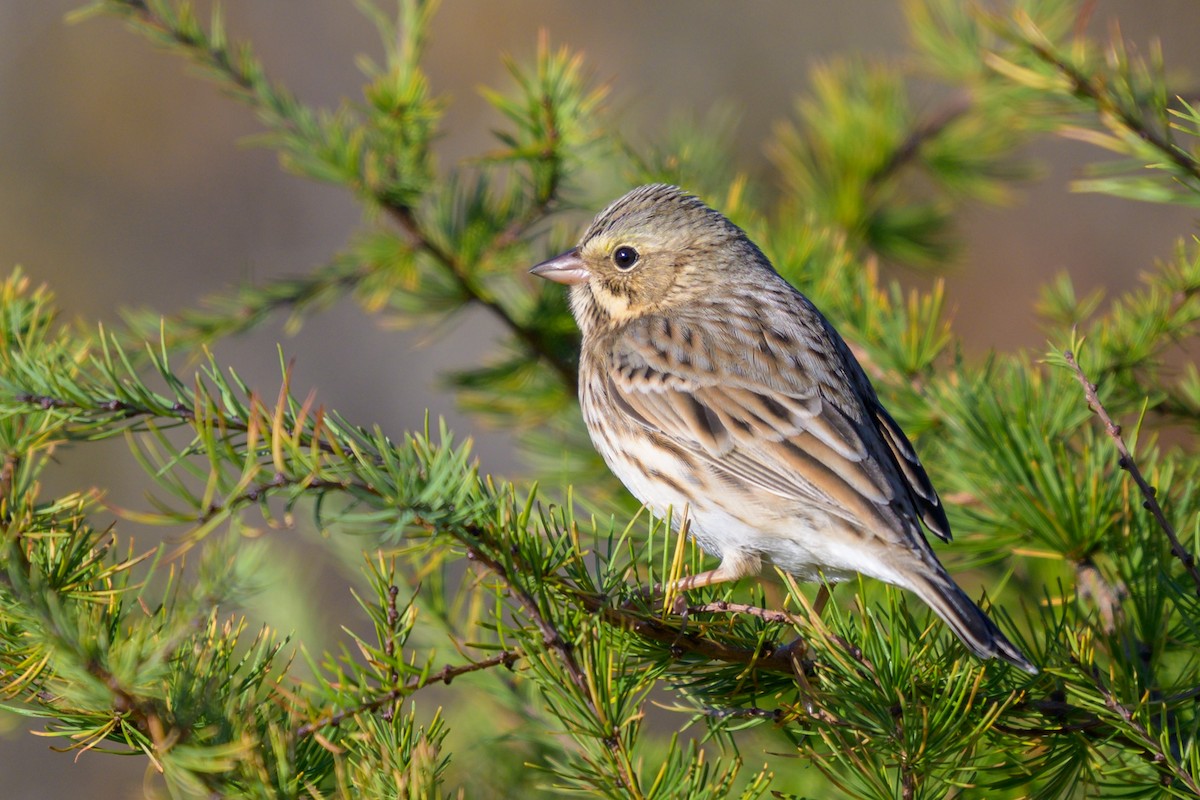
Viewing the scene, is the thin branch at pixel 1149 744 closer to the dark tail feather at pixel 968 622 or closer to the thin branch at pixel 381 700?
the dark tail feather at pixel 968 622

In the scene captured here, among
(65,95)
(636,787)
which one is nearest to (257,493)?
(636,787)

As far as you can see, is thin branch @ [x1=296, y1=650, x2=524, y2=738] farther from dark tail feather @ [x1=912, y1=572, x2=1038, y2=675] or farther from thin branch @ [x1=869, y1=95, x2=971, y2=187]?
thin branch @ [x1=869, y1=95, x2=971, y2=187]

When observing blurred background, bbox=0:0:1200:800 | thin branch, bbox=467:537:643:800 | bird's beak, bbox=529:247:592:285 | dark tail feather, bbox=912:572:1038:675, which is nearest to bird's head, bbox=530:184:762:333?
bird's beak, bbox=529:247:592:285

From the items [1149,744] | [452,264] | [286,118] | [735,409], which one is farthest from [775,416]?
[286,118]

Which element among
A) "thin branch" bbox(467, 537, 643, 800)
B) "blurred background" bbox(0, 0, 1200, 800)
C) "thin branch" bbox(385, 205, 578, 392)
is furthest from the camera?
"blurred background" bbox(0, 0, 1200, 800)

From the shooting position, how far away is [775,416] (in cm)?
277

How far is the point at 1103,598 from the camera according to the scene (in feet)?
7.49

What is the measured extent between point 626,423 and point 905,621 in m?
0.97

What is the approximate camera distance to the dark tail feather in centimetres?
192

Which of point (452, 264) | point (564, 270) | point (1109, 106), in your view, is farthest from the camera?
point (564, 270)

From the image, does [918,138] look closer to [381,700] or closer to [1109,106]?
[1109,106]

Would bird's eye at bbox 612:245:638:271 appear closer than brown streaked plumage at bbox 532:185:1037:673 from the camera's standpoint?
No

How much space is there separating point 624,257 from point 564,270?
19cm

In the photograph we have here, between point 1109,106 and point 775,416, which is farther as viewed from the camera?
point 775,416
